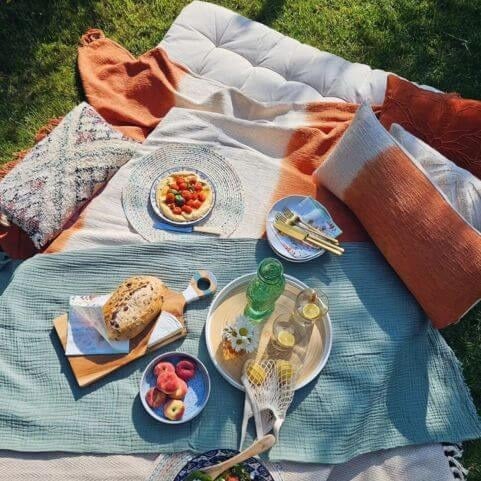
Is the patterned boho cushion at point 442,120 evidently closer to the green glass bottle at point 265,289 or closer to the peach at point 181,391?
the green glass bottle at point 265,289

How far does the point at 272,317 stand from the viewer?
221cm

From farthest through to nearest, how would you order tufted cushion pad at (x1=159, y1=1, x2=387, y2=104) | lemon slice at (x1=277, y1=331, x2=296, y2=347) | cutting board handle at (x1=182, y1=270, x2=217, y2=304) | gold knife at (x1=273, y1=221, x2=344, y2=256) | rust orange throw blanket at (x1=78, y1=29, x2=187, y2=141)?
1. tufted cushion pad at (x1=159, y1=1, x2=387, y2=104)
2. rust orange throw blanket at (x1=78, y1=29, x2=187, y2=141)
3. gold knife at (x1=273, y1=221, x2=344, y2=256)
4. cutting board handle at (x1=182, y1=270, x2=217, y2=304)
5. lemon slice at (x1=277, y1=331, x2=296, y2=347)

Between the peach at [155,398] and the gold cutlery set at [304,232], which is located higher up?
the gold cutlery set at [304,232]

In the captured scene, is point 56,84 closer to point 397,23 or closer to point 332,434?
point 397,23

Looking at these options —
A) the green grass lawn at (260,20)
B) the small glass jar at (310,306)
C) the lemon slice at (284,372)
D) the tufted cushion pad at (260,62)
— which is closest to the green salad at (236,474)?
the lemon slice at (284,372)

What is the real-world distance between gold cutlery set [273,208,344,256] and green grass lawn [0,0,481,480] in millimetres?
1643

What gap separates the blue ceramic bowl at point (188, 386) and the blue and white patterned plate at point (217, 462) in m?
0.17

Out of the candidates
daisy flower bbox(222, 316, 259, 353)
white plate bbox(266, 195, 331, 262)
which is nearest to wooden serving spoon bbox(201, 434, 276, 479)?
daisy flower bbox(222, 316, 259, 353)

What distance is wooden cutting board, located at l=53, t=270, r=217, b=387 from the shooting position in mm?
2059

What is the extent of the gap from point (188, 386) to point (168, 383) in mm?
102

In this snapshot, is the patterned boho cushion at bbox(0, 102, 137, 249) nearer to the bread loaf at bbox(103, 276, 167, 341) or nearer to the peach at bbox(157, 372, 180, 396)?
the bread loaf at bbox(103, 276, 167, 341)

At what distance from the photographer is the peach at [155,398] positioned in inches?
79.0

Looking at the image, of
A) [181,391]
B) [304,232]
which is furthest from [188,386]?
[304,232]

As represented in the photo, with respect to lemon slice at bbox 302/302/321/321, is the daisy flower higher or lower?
lower
